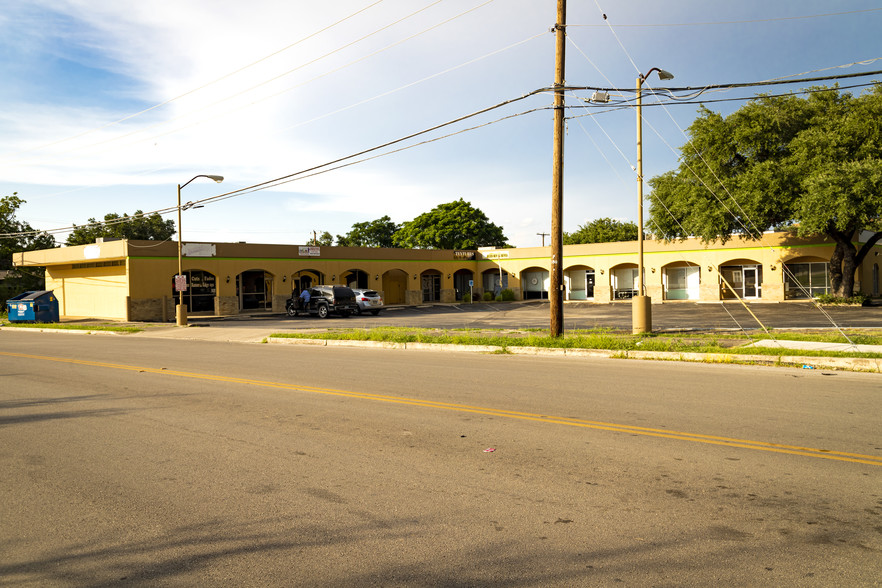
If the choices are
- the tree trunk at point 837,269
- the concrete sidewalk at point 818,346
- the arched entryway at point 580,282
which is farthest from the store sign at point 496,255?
the concrete sidewalk at point 818,346

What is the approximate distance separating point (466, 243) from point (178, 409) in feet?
235

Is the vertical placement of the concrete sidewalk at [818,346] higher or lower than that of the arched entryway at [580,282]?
lower

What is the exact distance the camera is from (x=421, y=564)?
12.2 feet

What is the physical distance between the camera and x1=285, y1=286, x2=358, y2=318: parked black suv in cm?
3469

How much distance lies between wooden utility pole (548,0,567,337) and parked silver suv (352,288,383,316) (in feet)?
65.8

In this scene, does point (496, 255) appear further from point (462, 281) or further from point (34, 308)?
point (34, 308)

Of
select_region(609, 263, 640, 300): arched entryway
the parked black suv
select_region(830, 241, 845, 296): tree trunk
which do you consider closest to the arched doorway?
select_region(609, 263, 640, 300): arched entryway

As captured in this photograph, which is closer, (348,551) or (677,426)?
(348,551)

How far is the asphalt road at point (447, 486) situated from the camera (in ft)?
12.2

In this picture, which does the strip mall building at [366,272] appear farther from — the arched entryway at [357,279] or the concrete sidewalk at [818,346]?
the concrete sidewalk at [818,346]

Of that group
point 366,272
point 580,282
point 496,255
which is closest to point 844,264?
point 580,282

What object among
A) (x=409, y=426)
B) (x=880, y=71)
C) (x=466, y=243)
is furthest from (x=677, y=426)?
(x=466, y=243)

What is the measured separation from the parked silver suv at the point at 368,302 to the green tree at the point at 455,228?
42811 mm

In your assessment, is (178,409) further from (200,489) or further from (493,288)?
(493,288)
